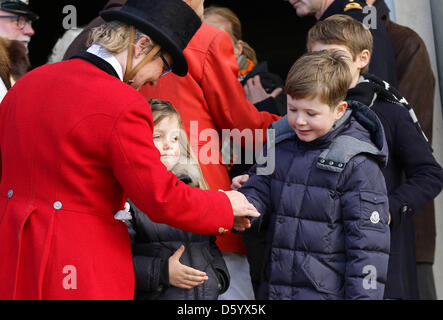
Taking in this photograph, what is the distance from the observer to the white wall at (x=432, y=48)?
4.57 meters

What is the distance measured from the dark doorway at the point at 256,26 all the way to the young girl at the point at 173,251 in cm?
374

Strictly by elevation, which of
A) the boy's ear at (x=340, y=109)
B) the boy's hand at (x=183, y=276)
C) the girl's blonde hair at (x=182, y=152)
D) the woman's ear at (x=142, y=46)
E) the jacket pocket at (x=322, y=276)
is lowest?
the boy's hand at (x=183, y=276)

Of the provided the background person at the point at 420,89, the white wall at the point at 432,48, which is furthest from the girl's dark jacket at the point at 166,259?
the white wall at the point at 432,48

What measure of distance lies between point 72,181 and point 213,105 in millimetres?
1064

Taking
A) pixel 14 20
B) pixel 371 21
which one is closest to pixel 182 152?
pixel 371 21

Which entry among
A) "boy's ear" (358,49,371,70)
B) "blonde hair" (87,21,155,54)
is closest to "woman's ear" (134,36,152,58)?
"blonde hair" (87,21,155,54)

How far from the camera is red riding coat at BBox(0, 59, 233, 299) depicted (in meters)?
2.24

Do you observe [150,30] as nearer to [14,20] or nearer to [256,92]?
[256,92]

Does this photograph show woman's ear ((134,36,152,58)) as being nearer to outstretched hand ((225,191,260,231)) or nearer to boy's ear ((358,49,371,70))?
outstretched hand ((225,191,260,231))

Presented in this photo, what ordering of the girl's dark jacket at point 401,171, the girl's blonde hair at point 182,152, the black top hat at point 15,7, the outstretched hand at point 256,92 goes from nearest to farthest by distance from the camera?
1. the girl's blonde hair at point 182,152
2. the girl's dark jacket at point 401,171
3. the outstretched hand at point 256,92
4. the black top hat at point 15,7

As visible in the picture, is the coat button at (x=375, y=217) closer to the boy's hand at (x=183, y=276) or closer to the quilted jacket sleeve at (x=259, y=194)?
the quilted jacket sleeve at (x=259, y=194)

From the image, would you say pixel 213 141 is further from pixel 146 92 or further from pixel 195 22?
pixel 195 22

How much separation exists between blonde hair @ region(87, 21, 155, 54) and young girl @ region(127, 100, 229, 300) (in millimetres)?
566
